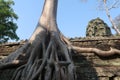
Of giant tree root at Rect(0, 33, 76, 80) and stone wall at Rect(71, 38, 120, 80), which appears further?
stone wall at Rect(71, 38, 120, 80)

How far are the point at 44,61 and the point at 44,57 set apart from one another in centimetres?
15

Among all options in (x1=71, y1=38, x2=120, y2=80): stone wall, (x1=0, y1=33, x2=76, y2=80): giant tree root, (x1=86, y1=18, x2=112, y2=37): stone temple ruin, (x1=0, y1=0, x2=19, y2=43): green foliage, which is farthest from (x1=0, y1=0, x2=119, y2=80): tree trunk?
(x1=0, y1=0, x2=19, y2=43): green foliage

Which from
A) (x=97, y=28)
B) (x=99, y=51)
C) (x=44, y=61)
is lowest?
(x=44, y=61)

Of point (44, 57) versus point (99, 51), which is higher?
point (99, 51)

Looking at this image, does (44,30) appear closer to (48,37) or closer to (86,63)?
(48,37)

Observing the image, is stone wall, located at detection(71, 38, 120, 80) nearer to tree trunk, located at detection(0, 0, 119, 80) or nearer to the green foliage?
tree trunk, located at detection(0, 0, 119, 80)

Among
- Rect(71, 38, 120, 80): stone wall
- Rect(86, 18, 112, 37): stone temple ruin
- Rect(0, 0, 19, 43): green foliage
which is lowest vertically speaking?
Rect(71, 38, 120, 80): stone wall

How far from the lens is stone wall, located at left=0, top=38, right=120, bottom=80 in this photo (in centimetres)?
538

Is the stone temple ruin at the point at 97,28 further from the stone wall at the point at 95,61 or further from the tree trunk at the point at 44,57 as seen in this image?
the stone wall at the point at 95,61

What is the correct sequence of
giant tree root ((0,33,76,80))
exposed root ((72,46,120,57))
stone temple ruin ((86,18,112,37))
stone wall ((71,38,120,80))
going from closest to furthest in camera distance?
giant tree root ((0,33,76,80))
stone wall ((71,38,120,80))
exposed root ((72,46,120,57))
stone temple ruin ((86,18,112,37))

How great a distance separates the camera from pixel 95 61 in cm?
574

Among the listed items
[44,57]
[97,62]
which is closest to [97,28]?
[97,62]

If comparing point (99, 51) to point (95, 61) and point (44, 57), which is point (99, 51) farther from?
point (44, 57)

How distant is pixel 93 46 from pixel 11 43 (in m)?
1.75
